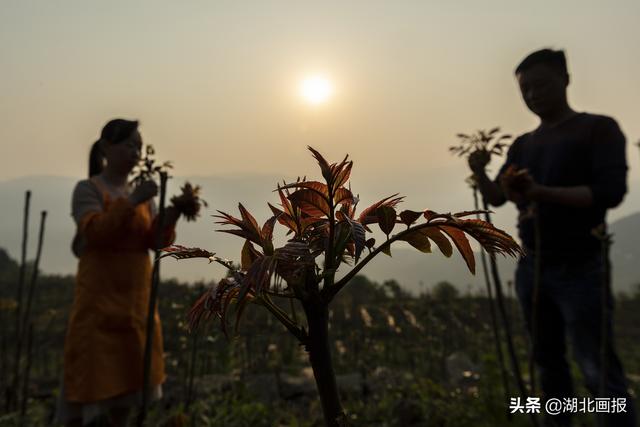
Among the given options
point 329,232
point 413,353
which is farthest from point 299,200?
point 413,353

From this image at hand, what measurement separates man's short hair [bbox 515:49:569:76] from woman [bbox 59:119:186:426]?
2.07 m

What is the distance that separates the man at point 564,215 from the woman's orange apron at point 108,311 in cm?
194

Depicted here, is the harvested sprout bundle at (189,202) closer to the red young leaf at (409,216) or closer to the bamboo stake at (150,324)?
→ the bamboo stake at (150,324)

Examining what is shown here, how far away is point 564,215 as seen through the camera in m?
2.32

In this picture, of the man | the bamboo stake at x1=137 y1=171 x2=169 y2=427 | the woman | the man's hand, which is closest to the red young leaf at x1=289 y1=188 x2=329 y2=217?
the bamboo stake at x1=137 y1=171 x2=169 y2=427

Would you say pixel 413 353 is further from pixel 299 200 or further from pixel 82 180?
pixel 299 200

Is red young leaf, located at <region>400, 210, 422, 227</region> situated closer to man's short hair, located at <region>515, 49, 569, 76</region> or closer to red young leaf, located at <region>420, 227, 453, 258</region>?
red young leaf, located at <region>420, 227, 453, 258</region>

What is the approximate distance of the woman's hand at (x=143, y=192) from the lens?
7.75 ft

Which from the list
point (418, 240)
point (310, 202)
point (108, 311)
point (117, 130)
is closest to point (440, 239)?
point (418, 240)

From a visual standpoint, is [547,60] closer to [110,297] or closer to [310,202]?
[310,202]

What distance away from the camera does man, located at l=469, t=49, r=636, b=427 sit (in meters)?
2.15

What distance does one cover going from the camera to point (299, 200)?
23.1 inches

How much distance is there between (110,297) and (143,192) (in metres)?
0.67

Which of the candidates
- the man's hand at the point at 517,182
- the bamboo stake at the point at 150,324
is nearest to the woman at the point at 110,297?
the bamboo stake at the point at 150,324
